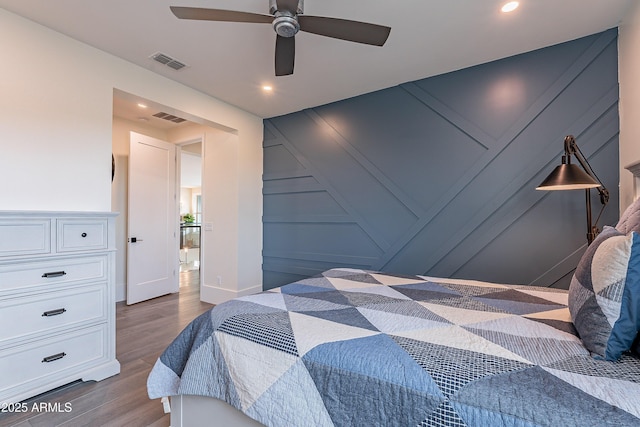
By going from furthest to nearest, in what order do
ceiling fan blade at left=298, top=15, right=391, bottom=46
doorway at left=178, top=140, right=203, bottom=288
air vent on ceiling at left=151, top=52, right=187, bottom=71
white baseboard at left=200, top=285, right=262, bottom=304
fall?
doorway at left=178, top=140, right=203, bottom=288 → white baseboard at left=200, top=285, right=262, bottom=304 → air vent on ceiling at left=151, top=52, right=187, bottom=71 → ceiling fan blade at left=298, top=15, right=391, bottom=46

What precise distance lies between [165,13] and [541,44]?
3136mm

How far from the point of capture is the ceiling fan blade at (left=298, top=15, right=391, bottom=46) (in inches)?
67.6

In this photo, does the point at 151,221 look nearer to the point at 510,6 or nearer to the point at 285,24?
the point at 285,24

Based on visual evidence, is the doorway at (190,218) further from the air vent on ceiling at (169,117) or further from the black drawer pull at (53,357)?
the black drawer pull at (53,357)

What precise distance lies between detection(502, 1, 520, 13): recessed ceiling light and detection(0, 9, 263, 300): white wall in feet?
10.5

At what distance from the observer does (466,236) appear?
279 cm

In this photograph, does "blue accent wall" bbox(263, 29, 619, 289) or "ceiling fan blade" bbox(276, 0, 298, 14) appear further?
"blue accent wall" bbox(263, 29, 619, 289)

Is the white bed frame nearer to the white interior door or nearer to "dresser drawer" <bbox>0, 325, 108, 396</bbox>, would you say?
"dresser drawer" <bbox>0, 325, 108, 396</bbox>

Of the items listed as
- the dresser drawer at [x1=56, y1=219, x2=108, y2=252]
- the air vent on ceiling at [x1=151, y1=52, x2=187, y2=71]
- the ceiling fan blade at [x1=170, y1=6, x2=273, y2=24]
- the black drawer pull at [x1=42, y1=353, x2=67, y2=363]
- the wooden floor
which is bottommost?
the wooden floor

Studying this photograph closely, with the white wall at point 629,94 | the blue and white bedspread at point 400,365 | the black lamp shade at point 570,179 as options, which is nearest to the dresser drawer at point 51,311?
the blue and white bedspread at point 400,365

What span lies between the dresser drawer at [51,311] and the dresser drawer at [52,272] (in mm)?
79

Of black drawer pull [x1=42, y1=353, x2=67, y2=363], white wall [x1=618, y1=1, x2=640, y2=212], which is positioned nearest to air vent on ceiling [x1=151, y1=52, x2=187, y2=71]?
black drawer pull [x1=42, y1=353, x2=67, y2=363]

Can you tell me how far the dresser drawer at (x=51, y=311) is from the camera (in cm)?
181

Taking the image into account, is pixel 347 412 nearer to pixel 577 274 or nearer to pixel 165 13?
pixel 577 274
